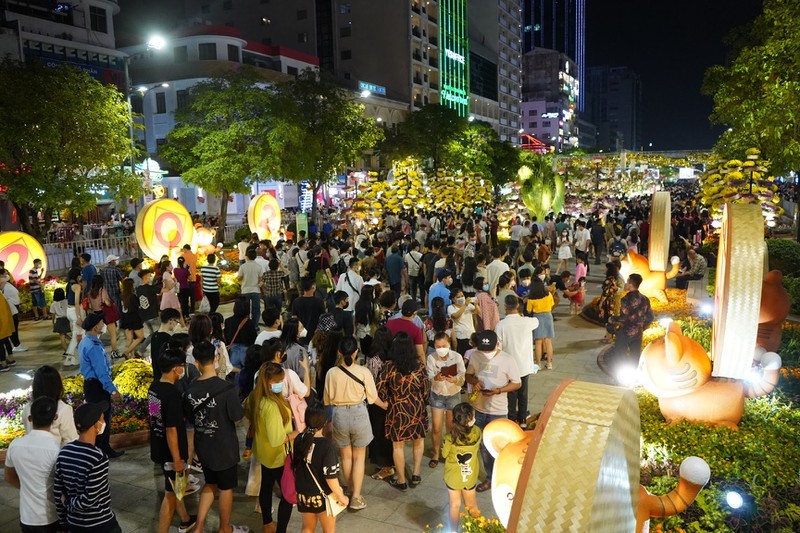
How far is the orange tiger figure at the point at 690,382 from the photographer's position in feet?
20.2

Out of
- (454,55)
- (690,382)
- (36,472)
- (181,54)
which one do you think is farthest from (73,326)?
(454,55)

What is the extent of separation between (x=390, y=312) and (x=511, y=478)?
430 cm

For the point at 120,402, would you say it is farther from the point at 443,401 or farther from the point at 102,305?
the point at 443,401

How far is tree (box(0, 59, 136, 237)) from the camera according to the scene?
1606cm

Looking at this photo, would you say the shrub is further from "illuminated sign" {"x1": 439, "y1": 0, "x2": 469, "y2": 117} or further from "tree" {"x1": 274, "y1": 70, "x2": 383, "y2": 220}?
"illuminated sign" {"x1": 439, "y1": 0, "x2": 469, "y2": 117}

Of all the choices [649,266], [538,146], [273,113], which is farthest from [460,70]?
[649,266]

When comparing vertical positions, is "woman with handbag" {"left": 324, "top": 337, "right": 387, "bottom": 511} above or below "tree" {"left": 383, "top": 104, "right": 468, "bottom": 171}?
below

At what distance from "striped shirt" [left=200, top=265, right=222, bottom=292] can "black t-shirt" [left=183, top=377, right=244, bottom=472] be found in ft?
24.7

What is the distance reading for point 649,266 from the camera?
13258mm

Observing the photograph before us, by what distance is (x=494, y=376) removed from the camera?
601 centimetres

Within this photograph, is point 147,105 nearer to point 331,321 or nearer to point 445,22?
point 445,22

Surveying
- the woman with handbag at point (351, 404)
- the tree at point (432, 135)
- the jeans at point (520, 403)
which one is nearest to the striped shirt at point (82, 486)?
the woman with handbag at point (351, 404)

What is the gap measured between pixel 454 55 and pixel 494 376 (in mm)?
72232

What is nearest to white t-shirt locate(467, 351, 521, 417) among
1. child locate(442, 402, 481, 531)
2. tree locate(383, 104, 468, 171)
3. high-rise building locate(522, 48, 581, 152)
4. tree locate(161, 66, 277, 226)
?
child locate(442, 402, 481, 531)
